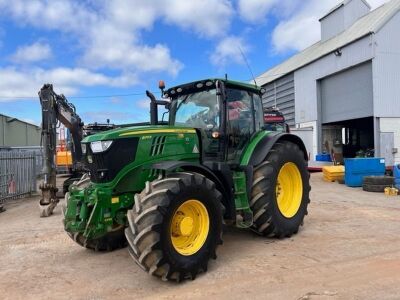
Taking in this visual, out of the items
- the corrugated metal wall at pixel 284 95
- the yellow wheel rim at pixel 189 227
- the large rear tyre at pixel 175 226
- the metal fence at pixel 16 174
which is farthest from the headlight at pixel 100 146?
the corrugated metal wall at pixel 284 95

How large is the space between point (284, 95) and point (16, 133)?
3209cm

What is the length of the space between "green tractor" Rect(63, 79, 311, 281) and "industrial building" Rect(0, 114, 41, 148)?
3950 centimetres

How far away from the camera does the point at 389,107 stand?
63.2 feet

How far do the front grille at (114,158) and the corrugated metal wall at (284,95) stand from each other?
22.3m

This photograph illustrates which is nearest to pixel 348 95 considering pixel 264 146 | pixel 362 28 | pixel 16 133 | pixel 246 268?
pixel 362 28

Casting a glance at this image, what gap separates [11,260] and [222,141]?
359 cm

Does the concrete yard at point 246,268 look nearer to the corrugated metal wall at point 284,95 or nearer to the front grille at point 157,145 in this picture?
the front grille at point 157,145

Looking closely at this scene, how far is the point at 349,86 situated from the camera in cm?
2109

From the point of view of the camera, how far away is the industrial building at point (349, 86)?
19.1 m

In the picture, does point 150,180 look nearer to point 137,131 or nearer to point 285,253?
point 137,131

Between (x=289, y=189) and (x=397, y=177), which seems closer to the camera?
(x=289, y=189)

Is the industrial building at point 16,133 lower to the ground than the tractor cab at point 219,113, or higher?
higher

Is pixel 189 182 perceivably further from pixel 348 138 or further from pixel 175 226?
pixel 348 138

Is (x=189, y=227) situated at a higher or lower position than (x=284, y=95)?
lower
